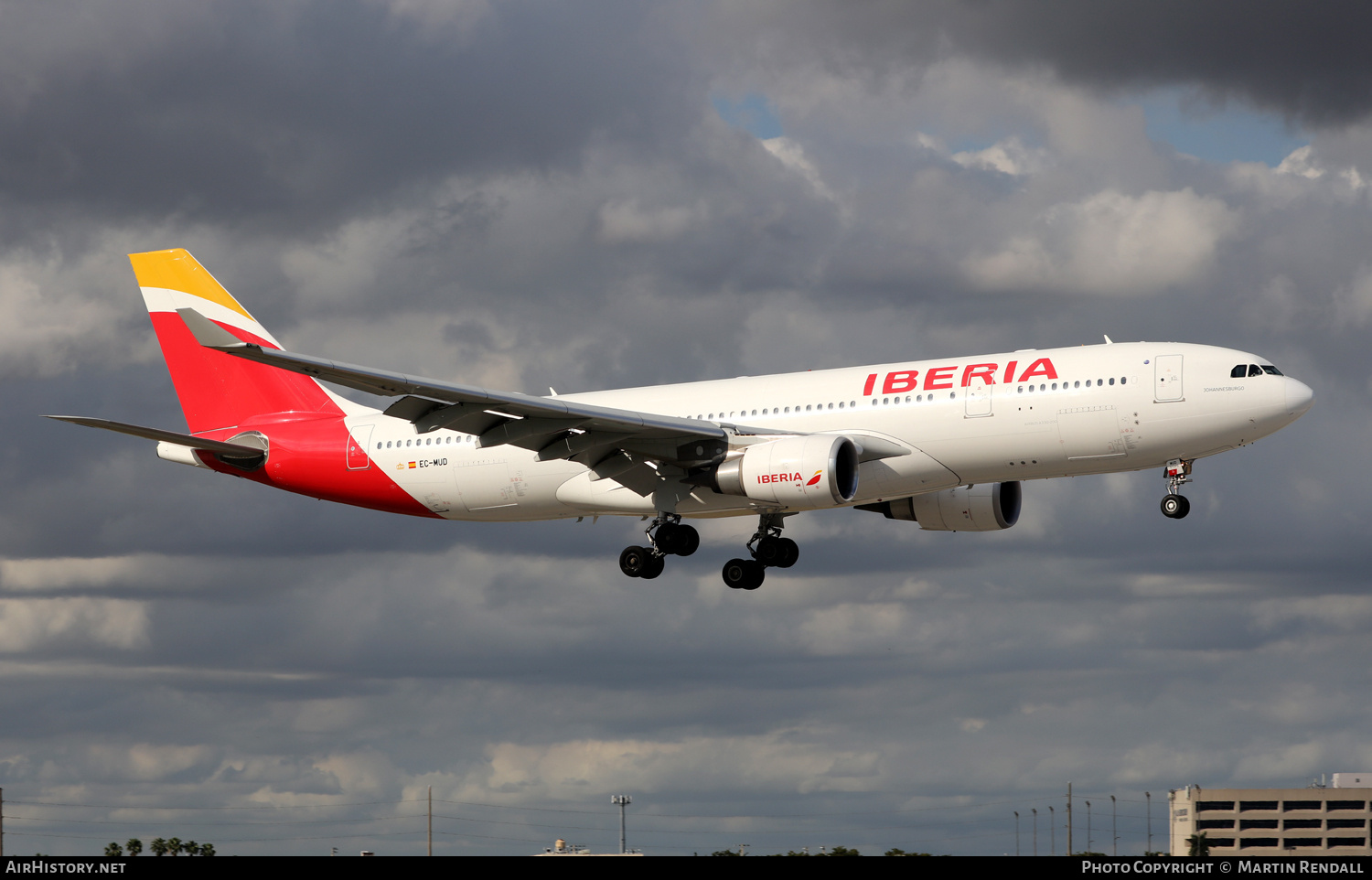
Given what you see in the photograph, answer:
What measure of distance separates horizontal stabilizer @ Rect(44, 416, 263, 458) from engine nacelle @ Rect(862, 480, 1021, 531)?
2180 centimetres

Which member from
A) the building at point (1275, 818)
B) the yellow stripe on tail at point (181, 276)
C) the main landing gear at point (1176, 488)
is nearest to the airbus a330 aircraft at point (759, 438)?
the main landing gear at point (1176, 488)

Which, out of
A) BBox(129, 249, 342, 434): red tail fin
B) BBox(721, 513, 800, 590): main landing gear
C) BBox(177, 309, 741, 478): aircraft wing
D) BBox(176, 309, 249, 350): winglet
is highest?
BBox(129, 249, 342, 434): red tail fin

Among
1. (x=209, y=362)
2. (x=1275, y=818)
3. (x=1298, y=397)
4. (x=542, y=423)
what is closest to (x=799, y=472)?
(x=542, y=423)

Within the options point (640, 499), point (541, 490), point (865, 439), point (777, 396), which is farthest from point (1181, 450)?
point (541, 490)

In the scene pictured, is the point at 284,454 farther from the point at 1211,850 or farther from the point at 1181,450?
the point at 1211,850

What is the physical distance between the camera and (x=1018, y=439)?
46.5 metres

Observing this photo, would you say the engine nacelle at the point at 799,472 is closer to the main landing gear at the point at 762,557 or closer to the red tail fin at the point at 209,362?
the main landing gear at the point at 762,557

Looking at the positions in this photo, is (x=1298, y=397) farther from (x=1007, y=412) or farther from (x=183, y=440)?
(x=183, y=440)

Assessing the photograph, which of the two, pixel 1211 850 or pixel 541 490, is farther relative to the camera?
pixel 1211 850

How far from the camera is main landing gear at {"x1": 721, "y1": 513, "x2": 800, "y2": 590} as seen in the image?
53688 mm

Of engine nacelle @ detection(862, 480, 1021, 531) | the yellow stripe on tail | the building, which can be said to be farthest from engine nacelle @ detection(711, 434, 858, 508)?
the building

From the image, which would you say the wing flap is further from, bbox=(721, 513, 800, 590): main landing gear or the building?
the building

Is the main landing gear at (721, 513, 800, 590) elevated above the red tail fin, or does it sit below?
below
